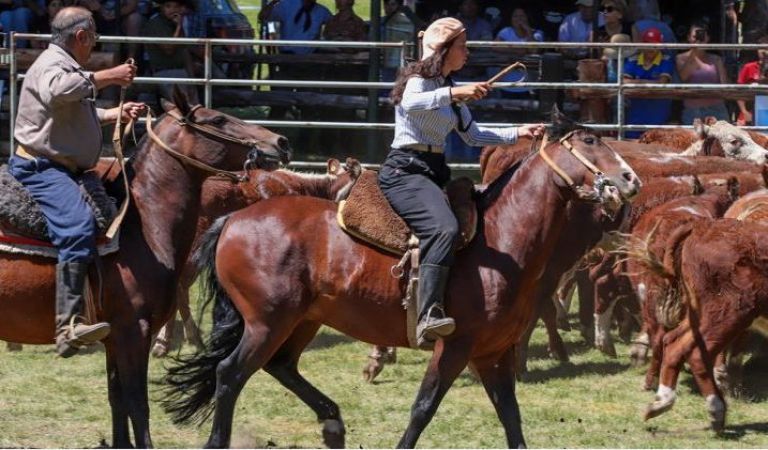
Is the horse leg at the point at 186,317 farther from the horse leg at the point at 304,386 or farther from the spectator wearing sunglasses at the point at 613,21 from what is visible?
the spectator wearing sunglasses at the point at 613,21

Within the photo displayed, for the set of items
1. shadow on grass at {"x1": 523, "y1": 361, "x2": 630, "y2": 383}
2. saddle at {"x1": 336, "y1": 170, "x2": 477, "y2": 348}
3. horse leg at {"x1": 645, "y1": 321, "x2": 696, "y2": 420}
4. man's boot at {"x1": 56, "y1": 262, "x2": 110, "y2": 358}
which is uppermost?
→ saddle at {"x1": 336, "y1": 170, "x2": 477, "y2": 348}

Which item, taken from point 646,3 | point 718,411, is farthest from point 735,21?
point 718,411

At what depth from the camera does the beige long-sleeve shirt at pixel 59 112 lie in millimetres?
7688

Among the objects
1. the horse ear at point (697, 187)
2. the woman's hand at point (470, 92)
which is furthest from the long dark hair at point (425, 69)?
the horse ear at point (697, 187)

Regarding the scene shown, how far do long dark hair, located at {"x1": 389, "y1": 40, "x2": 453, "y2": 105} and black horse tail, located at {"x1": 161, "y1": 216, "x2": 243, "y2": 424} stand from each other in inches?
56.7

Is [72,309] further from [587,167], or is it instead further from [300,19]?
[300,19]

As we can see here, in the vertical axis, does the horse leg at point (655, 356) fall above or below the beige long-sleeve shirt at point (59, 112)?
below

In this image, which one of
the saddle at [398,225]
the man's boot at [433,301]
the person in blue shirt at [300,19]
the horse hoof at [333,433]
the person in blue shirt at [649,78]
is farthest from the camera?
the person in blue shirt at [300,19]

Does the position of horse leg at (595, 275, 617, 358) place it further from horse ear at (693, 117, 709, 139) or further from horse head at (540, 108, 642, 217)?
horse head at (540, 108, 642, 217)

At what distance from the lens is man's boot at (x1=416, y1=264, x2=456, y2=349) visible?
786 centimetres

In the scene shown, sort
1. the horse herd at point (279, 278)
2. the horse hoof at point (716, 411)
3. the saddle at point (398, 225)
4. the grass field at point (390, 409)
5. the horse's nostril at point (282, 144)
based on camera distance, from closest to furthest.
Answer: the horse herd at point (279, 278), the saddle at point (398, 225), the horse's nostril at point (282, 144), the grass field at point (390, 409), the horse hoof at point (716, 411)

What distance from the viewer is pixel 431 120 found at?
8.11 meters

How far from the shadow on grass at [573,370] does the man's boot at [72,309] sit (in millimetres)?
4611

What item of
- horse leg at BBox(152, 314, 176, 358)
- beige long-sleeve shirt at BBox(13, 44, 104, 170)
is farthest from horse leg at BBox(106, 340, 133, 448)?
horse leg at BBox(152, 314, 176, 358)
